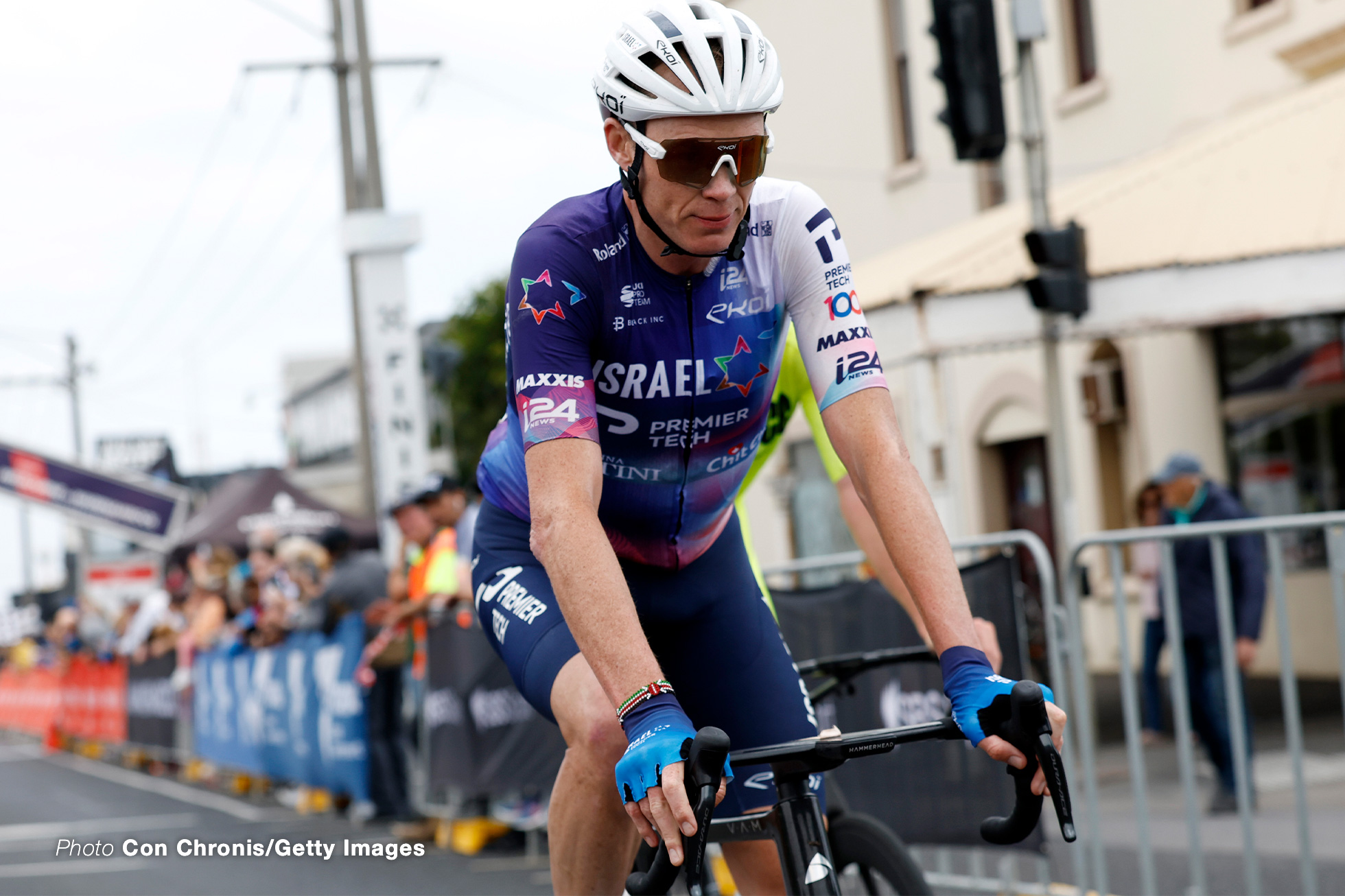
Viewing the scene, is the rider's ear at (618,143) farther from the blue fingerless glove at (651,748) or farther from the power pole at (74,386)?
the power pole at (74,386)

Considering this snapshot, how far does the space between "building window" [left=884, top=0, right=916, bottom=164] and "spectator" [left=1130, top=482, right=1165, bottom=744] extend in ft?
32.5

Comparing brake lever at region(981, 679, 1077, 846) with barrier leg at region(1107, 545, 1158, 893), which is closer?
brake lever at region(981, 679, 1077, 846)

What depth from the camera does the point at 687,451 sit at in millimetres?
2867

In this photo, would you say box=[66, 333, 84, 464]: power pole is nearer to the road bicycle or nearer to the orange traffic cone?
the orange traffic cone

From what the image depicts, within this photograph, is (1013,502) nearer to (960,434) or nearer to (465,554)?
(960,434)

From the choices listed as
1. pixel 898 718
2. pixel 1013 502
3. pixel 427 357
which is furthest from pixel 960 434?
pixel 427 357

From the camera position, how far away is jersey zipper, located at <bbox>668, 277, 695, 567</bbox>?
2729mm

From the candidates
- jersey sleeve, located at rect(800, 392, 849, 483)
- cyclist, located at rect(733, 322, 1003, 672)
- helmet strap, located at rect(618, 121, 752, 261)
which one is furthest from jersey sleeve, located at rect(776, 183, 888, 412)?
jersey sleeve, located at rect(800, 392, 849, 483)

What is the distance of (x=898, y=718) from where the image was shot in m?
5.70

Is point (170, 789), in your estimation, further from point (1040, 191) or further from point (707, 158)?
point (707, 158)

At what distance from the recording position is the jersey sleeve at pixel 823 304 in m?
2.71

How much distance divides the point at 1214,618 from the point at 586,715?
568 centimetres

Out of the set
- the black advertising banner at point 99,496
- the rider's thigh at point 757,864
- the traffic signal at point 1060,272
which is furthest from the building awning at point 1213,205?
the black advertising banner at point 99,496

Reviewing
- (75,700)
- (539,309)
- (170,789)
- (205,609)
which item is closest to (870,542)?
(539,309)
